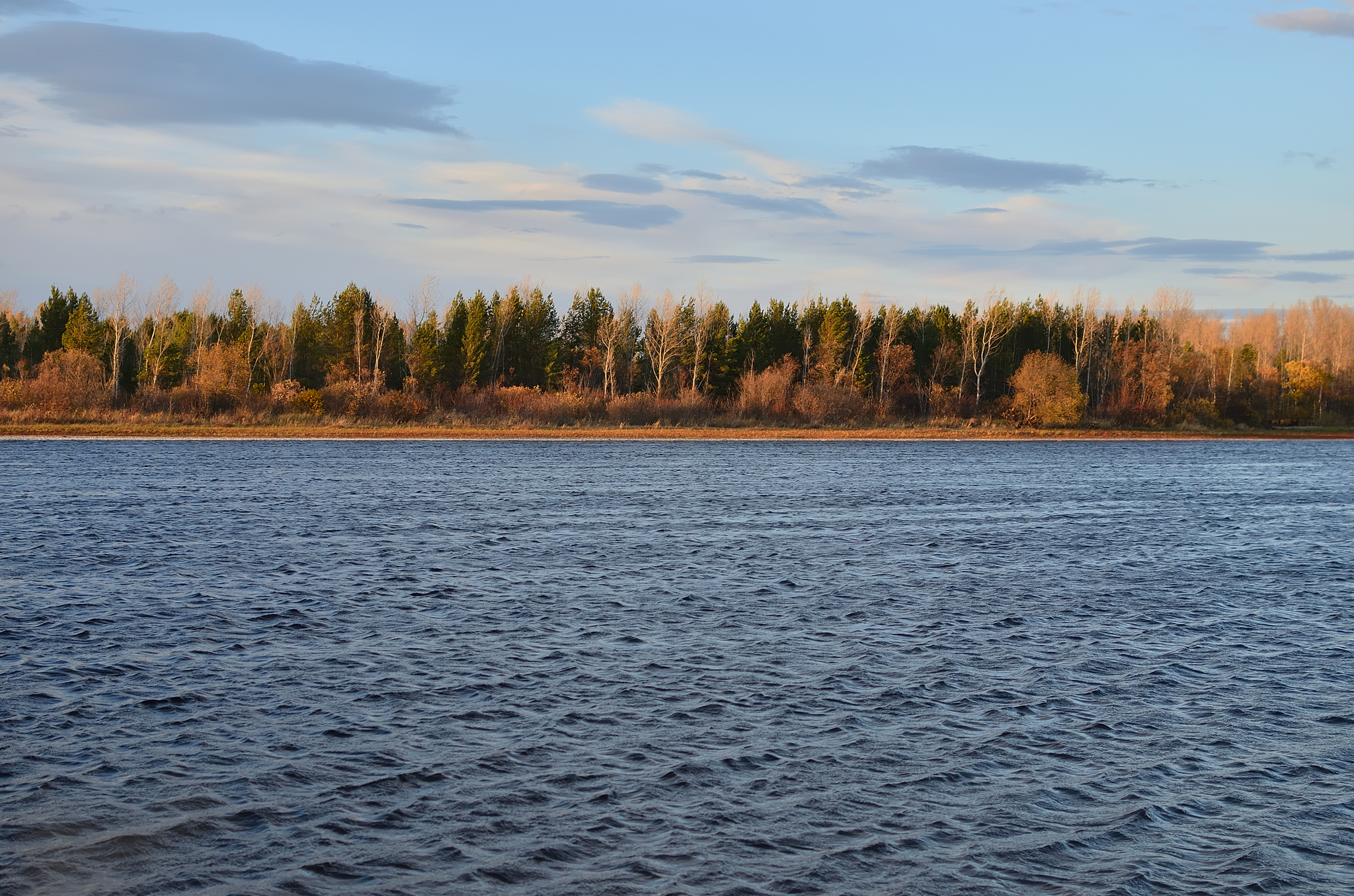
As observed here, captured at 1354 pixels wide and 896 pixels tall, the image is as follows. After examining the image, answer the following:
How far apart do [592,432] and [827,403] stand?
23.3 m

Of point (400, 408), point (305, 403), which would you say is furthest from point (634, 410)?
point (305, 403)

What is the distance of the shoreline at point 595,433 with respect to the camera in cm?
7012

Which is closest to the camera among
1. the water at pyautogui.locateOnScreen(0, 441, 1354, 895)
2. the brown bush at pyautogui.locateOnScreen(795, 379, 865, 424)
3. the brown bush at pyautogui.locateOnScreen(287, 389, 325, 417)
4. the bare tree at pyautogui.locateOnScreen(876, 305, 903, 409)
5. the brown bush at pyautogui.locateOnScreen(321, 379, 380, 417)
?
the water at pyautogui.locateOnScreen(0, 441, 1354, 895)

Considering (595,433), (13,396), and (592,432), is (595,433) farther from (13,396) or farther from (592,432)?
(13,396)

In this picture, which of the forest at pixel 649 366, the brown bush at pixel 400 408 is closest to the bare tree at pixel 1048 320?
the forest at pixel 649 366

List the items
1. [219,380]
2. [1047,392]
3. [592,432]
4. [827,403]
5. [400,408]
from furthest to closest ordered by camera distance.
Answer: [827,403], [1047,392], [400,408], [592,432], [219,380]

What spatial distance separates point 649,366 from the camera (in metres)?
106

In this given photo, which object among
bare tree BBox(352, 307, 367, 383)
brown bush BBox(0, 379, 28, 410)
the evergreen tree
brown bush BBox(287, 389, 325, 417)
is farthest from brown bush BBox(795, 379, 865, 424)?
brown bush BBox(0, 379, 28, 410)

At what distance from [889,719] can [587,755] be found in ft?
11.7

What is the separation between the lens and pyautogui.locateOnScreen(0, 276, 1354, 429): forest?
287ft

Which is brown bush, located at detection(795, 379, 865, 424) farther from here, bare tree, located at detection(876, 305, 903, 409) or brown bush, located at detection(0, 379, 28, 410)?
brown bush, located at detection(0, 379, 28, 410)

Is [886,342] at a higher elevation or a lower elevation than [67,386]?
higher

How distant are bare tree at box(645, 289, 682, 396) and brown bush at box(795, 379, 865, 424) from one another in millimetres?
12457

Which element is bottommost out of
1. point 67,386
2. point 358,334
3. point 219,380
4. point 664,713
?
point 664,713
